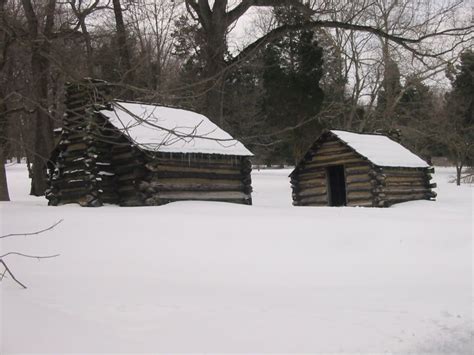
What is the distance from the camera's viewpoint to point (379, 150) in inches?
822

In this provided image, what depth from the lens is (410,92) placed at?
→ 46.5 metres

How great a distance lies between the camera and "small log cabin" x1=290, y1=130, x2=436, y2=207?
1955cm

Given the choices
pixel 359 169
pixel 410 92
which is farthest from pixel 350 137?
pixel 410 92

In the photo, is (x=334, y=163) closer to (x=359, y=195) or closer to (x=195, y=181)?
(x=359, y=195)

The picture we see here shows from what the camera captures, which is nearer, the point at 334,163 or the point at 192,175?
the point at 192,175

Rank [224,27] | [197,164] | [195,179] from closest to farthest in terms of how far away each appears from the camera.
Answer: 1. [195,179]
2. [197,164]
3. [224,27]

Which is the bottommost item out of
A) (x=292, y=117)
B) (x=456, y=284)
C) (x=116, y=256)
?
(x=456, y=284)

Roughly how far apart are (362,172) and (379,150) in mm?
1581

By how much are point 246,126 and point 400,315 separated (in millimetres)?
33431

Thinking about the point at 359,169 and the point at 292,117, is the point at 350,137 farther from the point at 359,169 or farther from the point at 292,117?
the point at 292,117

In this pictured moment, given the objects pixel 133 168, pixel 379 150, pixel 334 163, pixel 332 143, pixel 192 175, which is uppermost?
pixel 332 143

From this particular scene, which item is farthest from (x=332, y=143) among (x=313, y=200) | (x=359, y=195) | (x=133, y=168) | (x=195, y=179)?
(x=133, y=168)

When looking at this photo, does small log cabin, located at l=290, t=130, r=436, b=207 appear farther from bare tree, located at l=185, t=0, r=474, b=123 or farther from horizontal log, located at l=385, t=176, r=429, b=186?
bare tree, located at l=185, t=0, r=474, b=123

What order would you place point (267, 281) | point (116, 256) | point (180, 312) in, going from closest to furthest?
point (180, 312), point (267, 281), point (116, 256)
